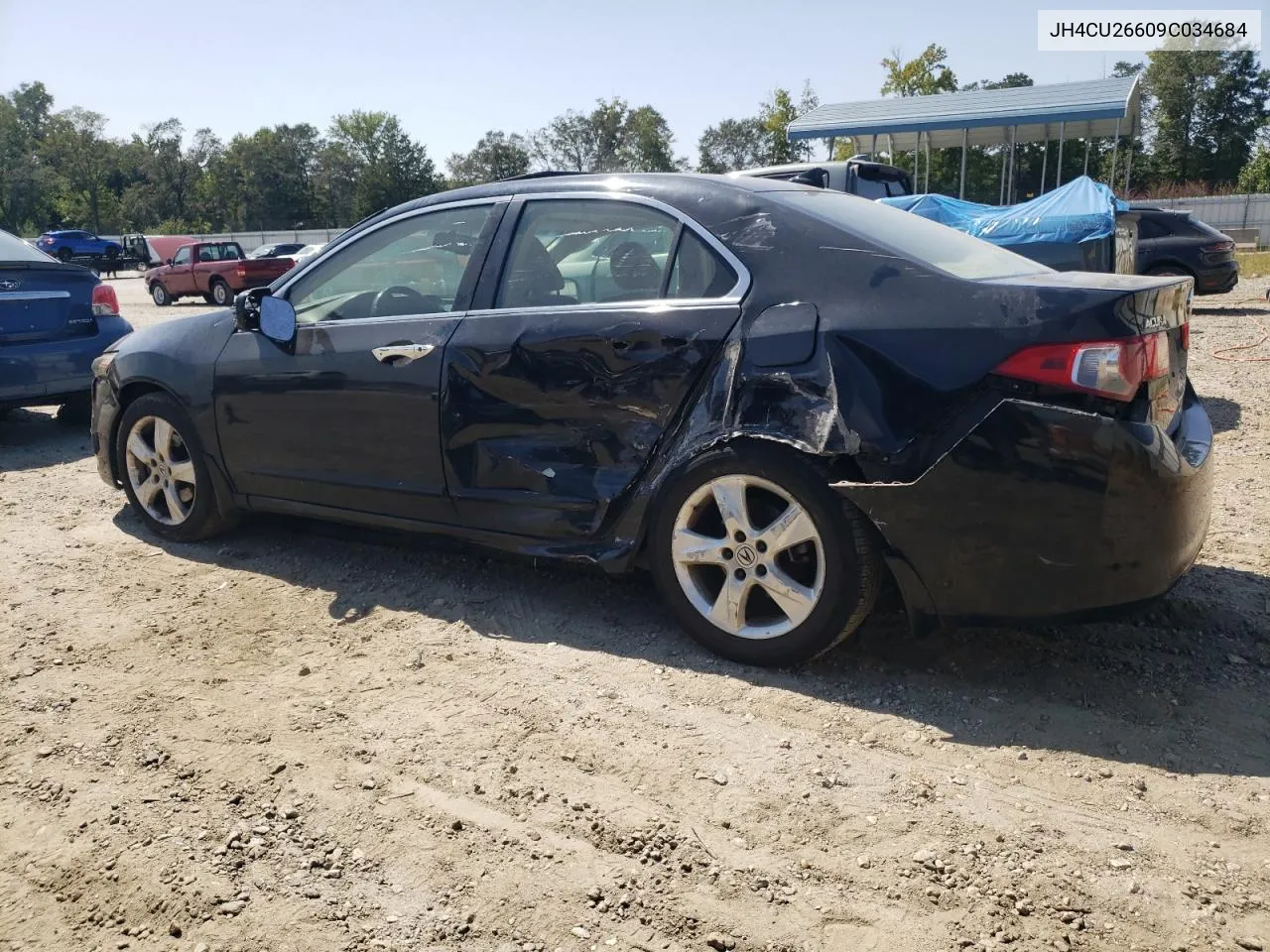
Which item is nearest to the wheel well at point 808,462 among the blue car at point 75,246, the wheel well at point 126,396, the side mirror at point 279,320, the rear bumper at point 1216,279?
the side mirror at point 279,320

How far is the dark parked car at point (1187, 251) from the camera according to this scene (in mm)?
13789

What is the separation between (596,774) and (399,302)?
221 cm

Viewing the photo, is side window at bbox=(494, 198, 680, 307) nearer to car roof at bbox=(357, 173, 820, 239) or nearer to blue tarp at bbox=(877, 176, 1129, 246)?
car roof at bbox=(357, 173, 820, 239)

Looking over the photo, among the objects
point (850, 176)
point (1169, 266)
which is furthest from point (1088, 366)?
point (1169, 266)

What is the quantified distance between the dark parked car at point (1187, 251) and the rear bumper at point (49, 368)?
1259cm

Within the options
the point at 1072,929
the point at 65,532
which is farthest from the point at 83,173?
the point at 1072,929

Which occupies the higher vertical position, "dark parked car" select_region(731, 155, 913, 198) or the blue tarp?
"dark parked car" select_region(731, 155, 913, 198)

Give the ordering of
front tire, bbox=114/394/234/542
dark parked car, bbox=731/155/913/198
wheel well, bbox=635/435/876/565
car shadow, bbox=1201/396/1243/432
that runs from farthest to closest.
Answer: dark parked car, bbox=731/155/913/198
car shadow, bbox=1201/396/1243/432
front tire, bbox=114/394/234/542
wheel well, bbox=635/435/876/565

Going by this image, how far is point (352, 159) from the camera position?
238 ft

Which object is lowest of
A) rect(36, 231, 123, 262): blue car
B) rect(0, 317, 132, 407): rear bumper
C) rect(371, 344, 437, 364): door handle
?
rect(0, 317, 132, 407): rear bumper

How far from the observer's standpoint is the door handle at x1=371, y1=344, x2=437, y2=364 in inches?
155

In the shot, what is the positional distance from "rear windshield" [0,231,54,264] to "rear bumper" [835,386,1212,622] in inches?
269

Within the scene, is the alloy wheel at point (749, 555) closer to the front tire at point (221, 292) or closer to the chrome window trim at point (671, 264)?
the chrome window trim at point (671, 264)

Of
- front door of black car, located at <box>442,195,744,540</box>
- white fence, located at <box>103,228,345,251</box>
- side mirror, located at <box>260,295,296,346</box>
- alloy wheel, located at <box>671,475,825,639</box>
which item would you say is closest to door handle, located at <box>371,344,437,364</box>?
→ front door of black car, located at <box>442,195,744,540</box>
